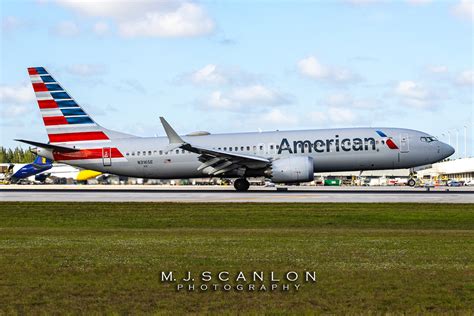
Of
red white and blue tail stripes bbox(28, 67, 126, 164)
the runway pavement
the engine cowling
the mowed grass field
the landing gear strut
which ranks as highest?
red white and blue tail stripes bbox(28, 67, 126, 164)

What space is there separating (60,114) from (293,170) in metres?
18.5

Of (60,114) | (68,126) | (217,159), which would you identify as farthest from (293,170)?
(60,114)

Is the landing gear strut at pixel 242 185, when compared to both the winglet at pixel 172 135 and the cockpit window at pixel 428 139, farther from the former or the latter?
the cockpit window at pixel 428 139

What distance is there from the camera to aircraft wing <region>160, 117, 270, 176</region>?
52.0 m

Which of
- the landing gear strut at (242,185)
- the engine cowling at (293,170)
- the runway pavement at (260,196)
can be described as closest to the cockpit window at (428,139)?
the runway pavement at (260,196)

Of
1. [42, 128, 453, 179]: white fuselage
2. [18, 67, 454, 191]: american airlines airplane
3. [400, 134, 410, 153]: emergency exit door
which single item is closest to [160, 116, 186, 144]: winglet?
[18, 67, 454, 191]: american airlines airplane

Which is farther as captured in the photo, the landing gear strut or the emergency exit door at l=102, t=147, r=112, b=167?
the emergency exit door at l=102, t=147, r=112, b=167

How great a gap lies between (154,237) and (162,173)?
1346 inches

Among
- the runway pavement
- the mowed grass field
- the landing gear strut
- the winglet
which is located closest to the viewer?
the mowed grass field

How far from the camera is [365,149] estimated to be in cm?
5241

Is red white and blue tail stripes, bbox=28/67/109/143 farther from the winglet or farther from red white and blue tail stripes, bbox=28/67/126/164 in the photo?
the winglet

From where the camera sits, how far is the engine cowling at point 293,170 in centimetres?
5153

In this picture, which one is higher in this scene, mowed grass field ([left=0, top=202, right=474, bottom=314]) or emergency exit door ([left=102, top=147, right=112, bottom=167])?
emergency exit door ([left=102, top=147, right=112, bottom=167])

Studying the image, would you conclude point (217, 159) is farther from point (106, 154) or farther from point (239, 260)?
point (239, 260)
